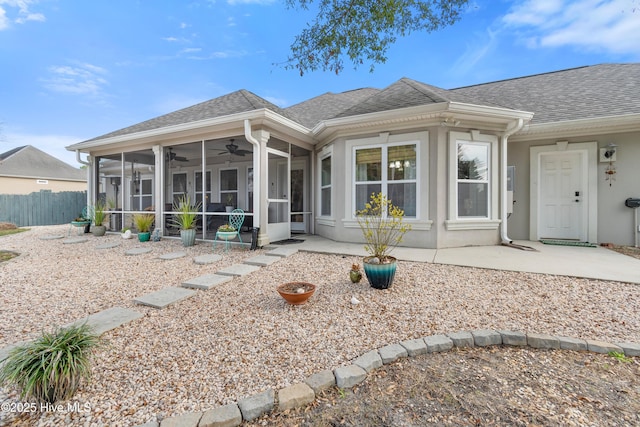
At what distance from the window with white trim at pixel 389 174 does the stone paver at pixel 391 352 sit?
12.9 feet

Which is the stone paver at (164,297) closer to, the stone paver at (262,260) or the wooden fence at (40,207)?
the stone paver at (262,260)

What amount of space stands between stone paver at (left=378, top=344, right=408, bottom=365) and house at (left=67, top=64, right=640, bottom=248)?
151 inches

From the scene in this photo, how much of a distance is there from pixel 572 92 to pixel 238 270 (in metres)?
9.17

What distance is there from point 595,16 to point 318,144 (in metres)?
6.15

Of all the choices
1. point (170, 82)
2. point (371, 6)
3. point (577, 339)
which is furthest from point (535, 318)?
point (170, 82)

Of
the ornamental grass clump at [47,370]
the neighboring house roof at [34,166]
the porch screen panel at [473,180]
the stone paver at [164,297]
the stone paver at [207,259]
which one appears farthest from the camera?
the neighboring house roof at [34,166]

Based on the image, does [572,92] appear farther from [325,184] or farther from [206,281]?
[206,281]

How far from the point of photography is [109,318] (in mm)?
2654

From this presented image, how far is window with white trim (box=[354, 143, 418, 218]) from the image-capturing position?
5656 millimetres

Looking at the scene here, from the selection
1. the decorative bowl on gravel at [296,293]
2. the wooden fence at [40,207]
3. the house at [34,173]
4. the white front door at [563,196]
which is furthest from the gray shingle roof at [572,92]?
the house at [34,173]

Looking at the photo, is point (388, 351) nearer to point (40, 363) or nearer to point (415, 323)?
point (415, 323)

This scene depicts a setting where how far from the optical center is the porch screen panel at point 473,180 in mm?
5599

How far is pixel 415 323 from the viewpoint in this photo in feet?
8.20

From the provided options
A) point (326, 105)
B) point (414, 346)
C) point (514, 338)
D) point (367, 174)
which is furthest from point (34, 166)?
point (514, 338)
